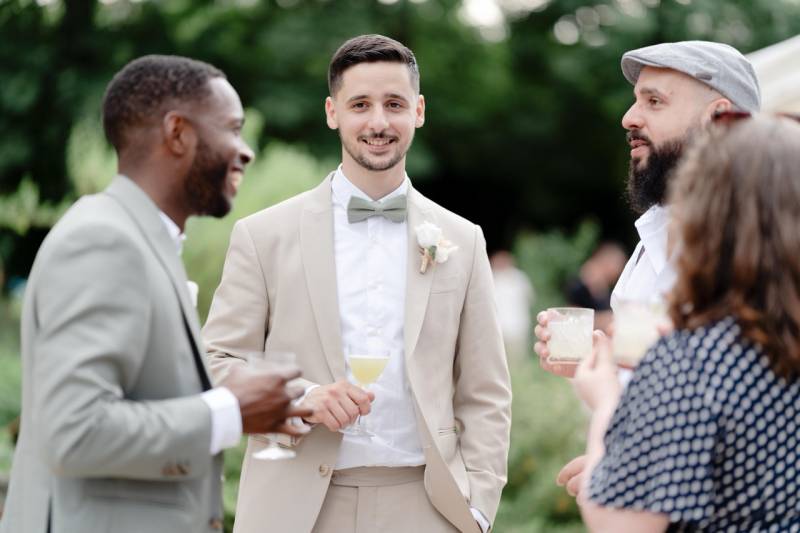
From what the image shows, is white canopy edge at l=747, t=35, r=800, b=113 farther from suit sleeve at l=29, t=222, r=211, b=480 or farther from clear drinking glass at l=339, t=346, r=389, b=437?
suit sleeve at l=29, t=222, r=211, b=480

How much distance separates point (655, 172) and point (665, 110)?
0.82 feet

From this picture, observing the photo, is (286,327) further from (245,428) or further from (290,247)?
(245,428)

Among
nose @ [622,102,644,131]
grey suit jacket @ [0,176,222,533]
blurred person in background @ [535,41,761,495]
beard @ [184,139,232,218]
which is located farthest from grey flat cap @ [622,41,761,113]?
grey suit jacket @ [0,176,222,533]

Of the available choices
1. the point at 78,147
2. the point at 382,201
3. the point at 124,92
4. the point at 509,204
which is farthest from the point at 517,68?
the point at 124,92

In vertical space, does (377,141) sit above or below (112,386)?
above

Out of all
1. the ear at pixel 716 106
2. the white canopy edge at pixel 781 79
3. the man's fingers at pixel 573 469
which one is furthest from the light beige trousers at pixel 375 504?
the white canopy edge at pixel 781 79

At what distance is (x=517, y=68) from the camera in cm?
1914

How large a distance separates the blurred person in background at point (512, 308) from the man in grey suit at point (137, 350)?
10.5 m

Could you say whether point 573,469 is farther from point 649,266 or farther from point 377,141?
point 377,141

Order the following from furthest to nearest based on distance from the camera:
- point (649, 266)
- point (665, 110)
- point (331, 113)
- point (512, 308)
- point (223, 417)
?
point (512, 308)
point (331, 113)
point (665, 110)
point (649, 266)
point (223, 417)

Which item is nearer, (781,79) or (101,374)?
(101,374)

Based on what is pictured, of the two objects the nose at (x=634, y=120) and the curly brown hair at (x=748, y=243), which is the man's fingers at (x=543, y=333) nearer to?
the nose at (x=634, y=120)

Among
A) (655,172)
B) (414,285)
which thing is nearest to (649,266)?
(655,172)

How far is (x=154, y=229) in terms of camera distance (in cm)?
265
